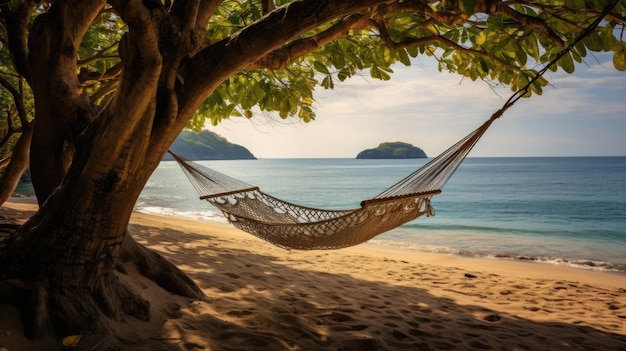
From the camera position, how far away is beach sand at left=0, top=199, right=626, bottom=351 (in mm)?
1450

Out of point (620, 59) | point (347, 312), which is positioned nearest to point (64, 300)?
point (347, 312)

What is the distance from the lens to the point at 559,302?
294 centimetres

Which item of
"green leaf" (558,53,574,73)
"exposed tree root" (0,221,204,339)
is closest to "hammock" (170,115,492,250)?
"green leaf" (558,53,574,73)

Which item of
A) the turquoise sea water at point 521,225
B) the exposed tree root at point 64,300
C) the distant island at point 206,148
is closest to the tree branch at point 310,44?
the exposed tree root at point 64,300

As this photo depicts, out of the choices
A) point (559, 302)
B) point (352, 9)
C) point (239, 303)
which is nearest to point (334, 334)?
point (239, 303)

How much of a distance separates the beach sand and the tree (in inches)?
5.0

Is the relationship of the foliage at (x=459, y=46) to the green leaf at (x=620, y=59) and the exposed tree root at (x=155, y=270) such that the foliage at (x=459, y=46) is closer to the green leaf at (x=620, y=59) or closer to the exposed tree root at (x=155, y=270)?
the green leaf at (x=620, y=59)

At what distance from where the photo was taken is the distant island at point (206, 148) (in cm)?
8518

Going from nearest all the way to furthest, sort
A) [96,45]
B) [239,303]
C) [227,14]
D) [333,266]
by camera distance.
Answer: [239,303], [227,14], [96,45], [333,266]

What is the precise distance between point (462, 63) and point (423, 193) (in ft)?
3.06

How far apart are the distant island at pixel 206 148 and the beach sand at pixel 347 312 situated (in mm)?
81321

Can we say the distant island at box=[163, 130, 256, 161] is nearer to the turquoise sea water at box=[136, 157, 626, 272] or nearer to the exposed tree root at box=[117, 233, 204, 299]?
the turquoise sea water at box=[136, 157, 626, 272]

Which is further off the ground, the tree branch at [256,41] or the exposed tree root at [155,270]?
the tree branch at [256,41]

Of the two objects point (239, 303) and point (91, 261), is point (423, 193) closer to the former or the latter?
point (239, 303)
